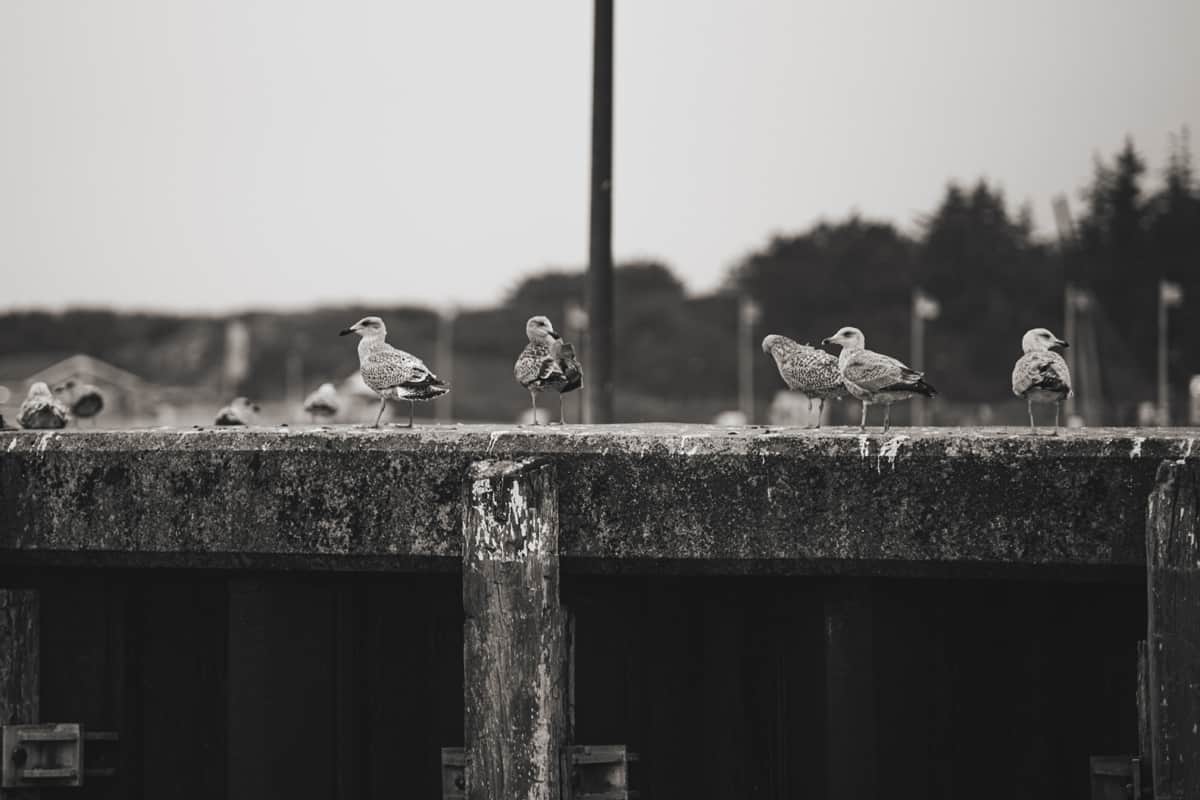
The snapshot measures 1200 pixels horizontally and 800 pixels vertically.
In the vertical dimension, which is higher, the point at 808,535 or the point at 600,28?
the point at 600,28

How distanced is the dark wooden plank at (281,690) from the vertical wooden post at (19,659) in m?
0.98

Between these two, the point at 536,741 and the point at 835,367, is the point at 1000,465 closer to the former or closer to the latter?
the point at 536,741

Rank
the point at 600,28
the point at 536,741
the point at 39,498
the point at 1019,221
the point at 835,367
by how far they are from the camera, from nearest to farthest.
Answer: the point at 536,741 → the point at 39,498 → the point at 835,367 → the point at 600,28 → the point at 1019,221

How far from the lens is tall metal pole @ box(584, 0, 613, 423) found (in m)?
10.0

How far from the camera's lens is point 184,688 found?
757cm

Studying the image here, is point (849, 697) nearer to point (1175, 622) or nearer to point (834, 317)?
point (1175, 622)

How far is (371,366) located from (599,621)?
9.18ft

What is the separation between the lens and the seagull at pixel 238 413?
13.4 meters

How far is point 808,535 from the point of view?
655cm

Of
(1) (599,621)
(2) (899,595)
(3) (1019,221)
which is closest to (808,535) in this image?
(2) (899,595)

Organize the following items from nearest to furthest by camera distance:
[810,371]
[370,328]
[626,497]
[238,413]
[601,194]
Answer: [626,497], [810,371], [601,194], [370,328], [238,413]

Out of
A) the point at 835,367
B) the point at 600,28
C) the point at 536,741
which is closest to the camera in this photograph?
the point at 536,741

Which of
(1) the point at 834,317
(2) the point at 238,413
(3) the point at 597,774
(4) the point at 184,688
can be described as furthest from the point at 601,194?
(1) the point at 834,317

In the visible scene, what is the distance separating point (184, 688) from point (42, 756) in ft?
2.37
